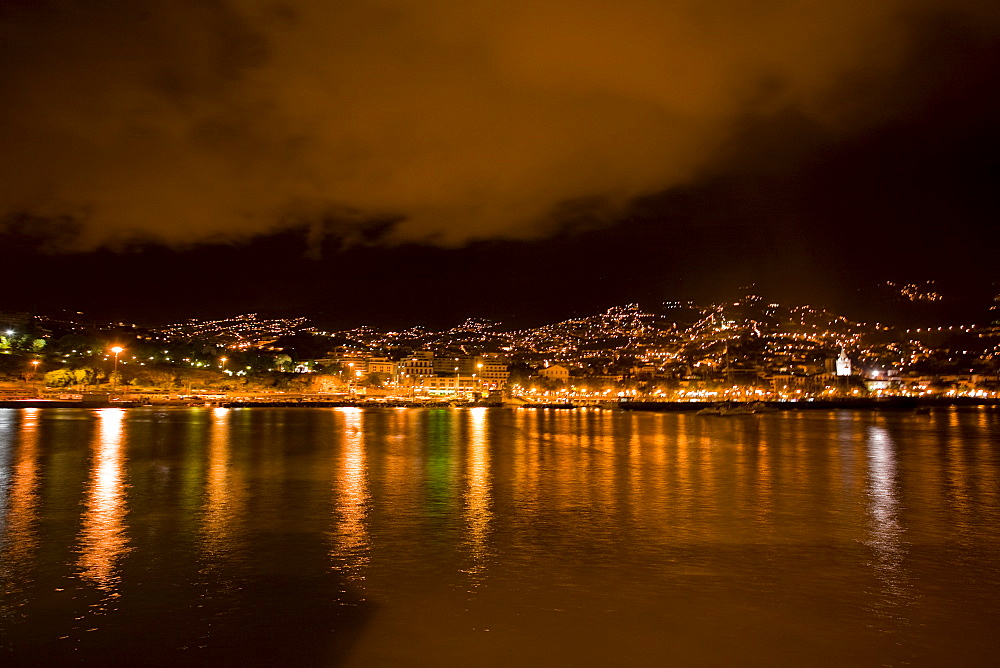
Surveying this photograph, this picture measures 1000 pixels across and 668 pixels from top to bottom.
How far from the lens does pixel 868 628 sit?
5.99 meters

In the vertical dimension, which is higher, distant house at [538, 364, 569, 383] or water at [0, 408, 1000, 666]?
distant house at [538, 364, 569, 383]

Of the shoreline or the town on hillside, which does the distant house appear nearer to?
the town on hillside

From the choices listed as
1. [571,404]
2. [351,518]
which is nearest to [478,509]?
[351,518]

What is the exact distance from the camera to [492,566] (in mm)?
7797

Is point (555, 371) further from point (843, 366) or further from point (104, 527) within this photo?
point (104, 527)

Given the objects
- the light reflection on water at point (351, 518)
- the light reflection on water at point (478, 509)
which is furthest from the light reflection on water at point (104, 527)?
the light reflection on water at point (478, 509)

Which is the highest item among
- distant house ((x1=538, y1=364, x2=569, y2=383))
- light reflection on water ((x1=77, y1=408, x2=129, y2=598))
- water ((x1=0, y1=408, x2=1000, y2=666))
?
distant house ((x1=538, y1=364, x2=569, y2=383))

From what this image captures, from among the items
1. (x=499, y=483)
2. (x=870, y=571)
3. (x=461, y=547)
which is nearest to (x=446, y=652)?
(x=461, y=547)

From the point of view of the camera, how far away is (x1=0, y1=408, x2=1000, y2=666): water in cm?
560

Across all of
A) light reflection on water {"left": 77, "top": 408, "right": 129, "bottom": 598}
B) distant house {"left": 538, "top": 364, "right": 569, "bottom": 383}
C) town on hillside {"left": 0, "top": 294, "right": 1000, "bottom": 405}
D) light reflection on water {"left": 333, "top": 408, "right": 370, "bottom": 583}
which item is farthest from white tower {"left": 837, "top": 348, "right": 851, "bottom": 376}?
light reflection on water {"left": 77, "top": 408, "right": 129, "bottom": 598}

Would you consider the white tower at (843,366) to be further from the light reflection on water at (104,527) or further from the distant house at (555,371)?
the light reflection on water at (104,527)

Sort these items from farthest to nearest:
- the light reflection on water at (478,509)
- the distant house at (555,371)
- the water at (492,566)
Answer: the distant house at (555,371) → the light reflection on water at (478,509) → the water at (492,566)

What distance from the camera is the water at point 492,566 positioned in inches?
220

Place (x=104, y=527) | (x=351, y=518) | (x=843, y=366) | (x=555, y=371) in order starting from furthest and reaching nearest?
(x=843, y=366) < (x=555, y=371) < (x=351, y=518) < (x=104, y=527)
